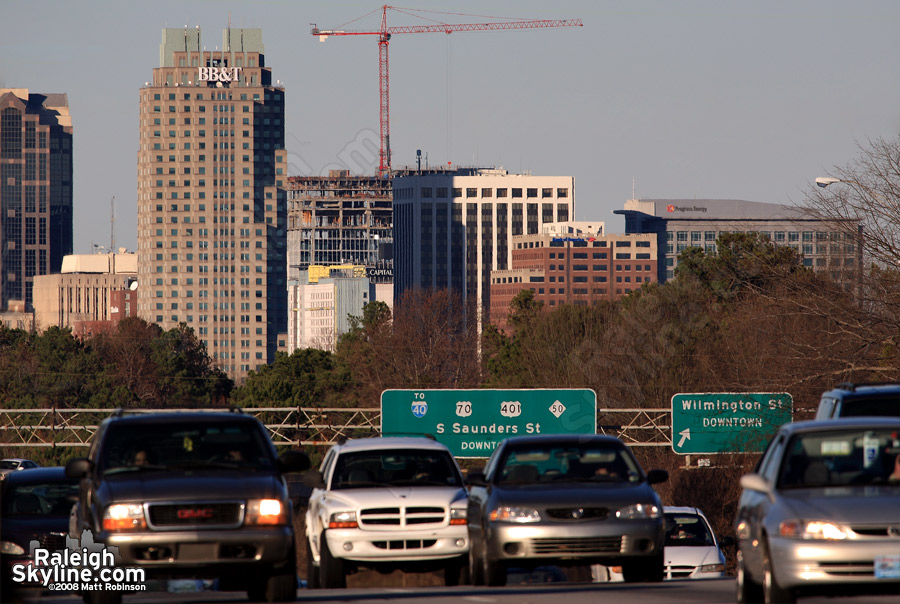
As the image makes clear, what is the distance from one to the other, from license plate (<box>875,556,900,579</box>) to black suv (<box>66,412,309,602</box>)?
5.13 metres

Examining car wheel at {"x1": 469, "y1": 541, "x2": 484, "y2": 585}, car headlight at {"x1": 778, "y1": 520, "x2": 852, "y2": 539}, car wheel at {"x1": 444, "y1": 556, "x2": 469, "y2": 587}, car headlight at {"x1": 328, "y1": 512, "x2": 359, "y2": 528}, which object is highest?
car headlight at {"x1": 778, "y1": 520, "x2": 852, "y2": 539}

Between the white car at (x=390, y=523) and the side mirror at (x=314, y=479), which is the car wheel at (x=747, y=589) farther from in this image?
the side mirror at (x=314, y=479)

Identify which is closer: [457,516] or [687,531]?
[457,516]

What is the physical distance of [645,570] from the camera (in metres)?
16.6

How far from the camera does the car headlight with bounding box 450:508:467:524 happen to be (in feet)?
57.9

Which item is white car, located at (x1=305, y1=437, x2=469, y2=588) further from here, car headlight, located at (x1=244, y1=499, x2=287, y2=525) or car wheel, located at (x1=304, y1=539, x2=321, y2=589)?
car headlight, located at (x1=244, y1=499, x2=287, y2=525)

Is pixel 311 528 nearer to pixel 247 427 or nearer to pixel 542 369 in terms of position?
pixel 247 427

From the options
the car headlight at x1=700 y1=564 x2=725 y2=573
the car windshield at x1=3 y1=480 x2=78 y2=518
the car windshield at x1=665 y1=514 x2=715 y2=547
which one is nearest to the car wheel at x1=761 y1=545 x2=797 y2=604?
the car windshield at x1=3 y1=480 x2=78 y2=518

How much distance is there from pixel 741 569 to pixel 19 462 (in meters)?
37.3

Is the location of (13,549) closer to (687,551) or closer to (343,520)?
(343,520)

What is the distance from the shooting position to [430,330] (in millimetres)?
107125

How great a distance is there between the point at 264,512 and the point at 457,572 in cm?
568

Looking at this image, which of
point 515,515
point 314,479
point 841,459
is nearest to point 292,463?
point 515,515

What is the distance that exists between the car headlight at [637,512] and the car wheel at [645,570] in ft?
1.65
